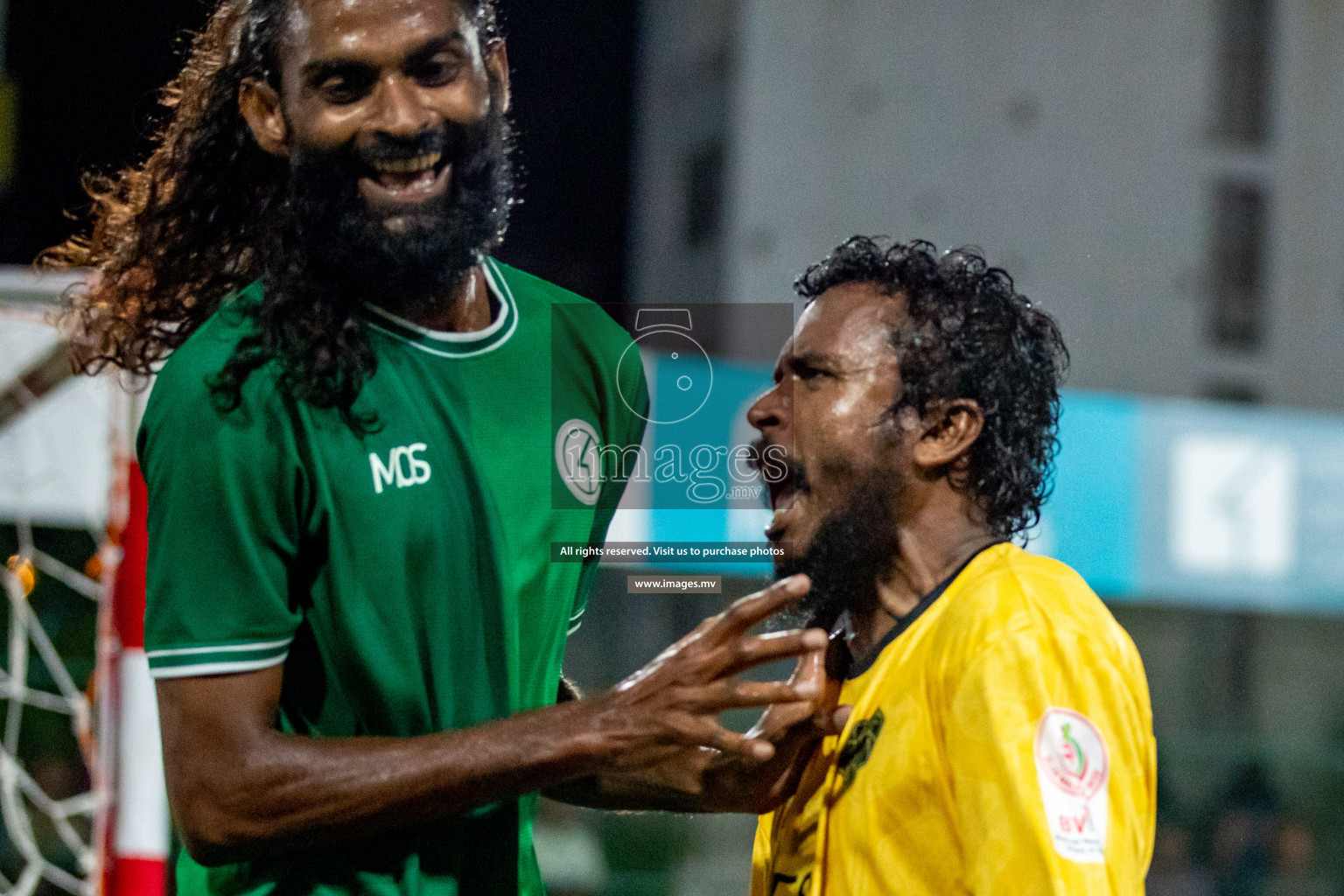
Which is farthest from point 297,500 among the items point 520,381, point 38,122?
point 38,122

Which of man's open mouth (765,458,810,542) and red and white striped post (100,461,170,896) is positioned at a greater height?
man's open mouth (765,458,810,542)

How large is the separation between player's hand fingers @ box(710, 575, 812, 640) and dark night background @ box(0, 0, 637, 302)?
1258 millimetres

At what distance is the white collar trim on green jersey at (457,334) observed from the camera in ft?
8.02

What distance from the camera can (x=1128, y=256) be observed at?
14047mm

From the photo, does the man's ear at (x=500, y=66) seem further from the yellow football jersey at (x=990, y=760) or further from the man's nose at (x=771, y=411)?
the yellow football jersey at (x=990, y=760)

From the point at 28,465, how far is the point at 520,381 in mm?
1958

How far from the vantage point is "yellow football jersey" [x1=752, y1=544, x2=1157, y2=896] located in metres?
1.94

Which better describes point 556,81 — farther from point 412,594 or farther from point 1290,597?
point 1290,597

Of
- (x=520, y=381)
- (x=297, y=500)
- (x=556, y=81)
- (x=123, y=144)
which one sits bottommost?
(x=297, y=500)

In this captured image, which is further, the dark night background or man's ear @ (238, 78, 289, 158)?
the dark night background

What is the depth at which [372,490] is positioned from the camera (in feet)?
7.51
